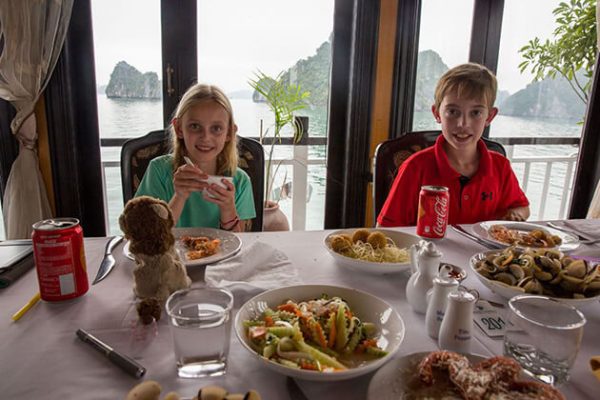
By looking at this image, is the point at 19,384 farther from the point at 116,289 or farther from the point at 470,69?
the point at 470,69

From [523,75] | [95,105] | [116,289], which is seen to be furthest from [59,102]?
[523,75]

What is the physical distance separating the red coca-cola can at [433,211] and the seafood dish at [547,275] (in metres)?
0.30

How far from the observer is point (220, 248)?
3.60 ft

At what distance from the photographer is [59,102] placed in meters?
2.24

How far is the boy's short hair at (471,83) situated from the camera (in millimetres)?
1610

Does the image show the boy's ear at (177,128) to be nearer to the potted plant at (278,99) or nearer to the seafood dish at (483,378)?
the potted plant at (278,99)

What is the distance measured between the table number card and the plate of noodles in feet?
0.62

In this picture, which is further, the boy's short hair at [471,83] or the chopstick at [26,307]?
the boy's short hair at [471,83]

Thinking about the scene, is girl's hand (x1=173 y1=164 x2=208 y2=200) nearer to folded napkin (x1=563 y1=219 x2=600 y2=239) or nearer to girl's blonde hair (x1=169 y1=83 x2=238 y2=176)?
→ girl's blonde hair (x1=169 y1=83 x2=238 y2=176)

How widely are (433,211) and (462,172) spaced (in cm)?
62

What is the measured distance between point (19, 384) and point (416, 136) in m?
1.72

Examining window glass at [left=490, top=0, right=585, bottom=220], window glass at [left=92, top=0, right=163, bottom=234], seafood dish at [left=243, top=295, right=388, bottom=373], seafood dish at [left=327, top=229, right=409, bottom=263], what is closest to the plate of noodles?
seafood dish at [left=327, top=229, right=409, bottom=263]

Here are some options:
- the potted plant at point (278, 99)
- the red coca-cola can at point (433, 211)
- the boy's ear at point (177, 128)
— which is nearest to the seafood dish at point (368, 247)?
the red coca-cola can at point (433, 211)

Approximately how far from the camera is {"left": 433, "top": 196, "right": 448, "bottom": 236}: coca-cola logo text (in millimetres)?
1171
